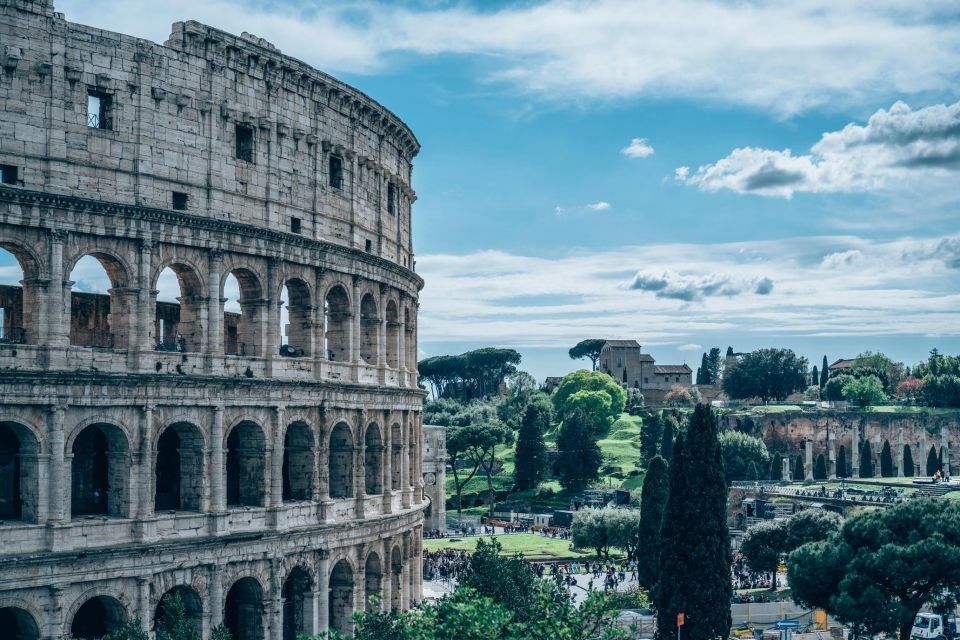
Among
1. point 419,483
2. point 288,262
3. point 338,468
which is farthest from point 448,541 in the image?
point 288,262

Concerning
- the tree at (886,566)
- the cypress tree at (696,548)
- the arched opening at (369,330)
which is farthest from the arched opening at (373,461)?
the tree at (886,566)

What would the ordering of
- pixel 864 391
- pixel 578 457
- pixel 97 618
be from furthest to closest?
1. pixel 864 391
2. pixel 578 457
3. pixel 97 618

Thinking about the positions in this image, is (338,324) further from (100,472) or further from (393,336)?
(100,472)

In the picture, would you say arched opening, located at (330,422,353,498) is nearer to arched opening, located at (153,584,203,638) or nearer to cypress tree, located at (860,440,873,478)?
arched opening, located at (153,584,203,638)

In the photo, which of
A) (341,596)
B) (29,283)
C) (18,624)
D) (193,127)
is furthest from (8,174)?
(341,596)

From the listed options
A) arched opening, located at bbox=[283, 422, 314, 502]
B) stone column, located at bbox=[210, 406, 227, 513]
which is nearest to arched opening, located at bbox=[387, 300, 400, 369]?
arched opening, located at bbox=[283, 422, 314, 502]

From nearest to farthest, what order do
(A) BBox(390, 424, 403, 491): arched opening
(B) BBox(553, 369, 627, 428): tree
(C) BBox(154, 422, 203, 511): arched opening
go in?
1. (C) BBox(154, 422, 203, 511): arched opening
2. (A) BBox(390, 424, 403, 491): arched opening
3. (B) BBox(553, 369, 627, 428): tree

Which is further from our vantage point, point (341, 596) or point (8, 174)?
point (341, 596)
